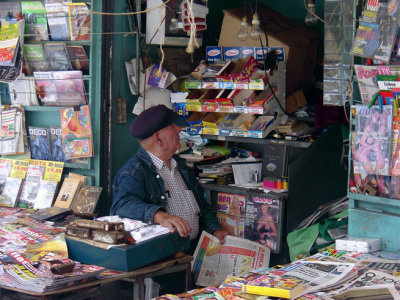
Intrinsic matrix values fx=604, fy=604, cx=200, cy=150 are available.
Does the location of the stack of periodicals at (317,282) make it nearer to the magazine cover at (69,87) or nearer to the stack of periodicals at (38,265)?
the stack of periodicals at (38,265)

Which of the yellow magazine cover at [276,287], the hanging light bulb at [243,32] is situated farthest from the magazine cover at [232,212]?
the yellow magazine cover at [276,287]

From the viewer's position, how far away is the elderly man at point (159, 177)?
389 cm

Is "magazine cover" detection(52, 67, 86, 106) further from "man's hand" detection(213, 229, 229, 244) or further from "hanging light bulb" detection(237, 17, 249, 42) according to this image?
"man's hand" detection(213, 229, 229, 244)

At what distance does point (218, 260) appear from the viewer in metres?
4.07

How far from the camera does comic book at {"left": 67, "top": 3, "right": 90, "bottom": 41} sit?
4543mm

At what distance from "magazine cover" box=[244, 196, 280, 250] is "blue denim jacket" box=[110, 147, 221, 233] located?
333mm

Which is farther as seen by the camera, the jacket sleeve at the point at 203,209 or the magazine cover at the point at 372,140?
the jacket sleeve at the point at 203,209

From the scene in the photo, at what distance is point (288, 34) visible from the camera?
485 centimetres

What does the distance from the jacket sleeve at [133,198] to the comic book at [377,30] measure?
1516 mm

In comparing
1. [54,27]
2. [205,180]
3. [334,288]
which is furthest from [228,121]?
[334,288]

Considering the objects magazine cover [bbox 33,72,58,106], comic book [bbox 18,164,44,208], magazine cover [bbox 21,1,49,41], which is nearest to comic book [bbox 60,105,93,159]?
magazine cover [bbox 33,72,58,106]

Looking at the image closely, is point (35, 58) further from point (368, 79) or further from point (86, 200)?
point (368, 79)

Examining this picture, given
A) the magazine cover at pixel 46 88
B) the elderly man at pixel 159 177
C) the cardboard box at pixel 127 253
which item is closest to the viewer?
the cardboard box at pixel 127 253

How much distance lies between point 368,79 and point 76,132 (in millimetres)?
2282
